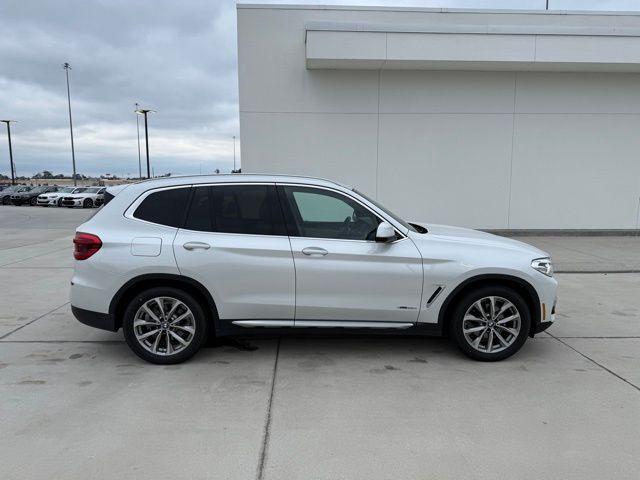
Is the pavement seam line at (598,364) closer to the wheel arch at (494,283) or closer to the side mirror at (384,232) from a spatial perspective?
the wheel arch at (494,283)

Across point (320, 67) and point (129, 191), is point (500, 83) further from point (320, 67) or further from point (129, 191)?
point (129, 191)

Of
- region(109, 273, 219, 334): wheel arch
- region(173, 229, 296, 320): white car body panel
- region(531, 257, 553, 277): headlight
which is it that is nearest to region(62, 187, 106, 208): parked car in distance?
region(109, 273, 219, 334): wheel arch

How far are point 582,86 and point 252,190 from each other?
12.3 m

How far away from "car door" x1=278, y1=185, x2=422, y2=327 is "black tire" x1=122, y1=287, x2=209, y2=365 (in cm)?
91

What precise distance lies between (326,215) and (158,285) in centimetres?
174

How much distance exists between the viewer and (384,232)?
4184 mm

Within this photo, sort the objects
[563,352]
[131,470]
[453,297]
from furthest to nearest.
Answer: [563,352], [453,297], [131,470]

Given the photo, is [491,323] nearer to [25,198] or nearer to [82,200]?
[82,200]

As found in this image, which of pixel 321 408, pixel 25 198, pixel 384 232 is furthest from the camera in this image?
pixel 25 198

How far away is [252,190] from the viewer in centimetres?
454

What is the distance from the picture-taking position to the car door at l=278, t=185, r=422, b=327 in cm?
430

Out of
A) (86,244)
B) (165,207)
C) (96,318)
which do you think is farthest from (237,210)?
(96,318)

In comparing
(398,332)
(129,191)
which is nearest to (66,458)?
(129,191)

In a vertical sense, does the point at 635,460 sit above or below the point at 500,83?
below
